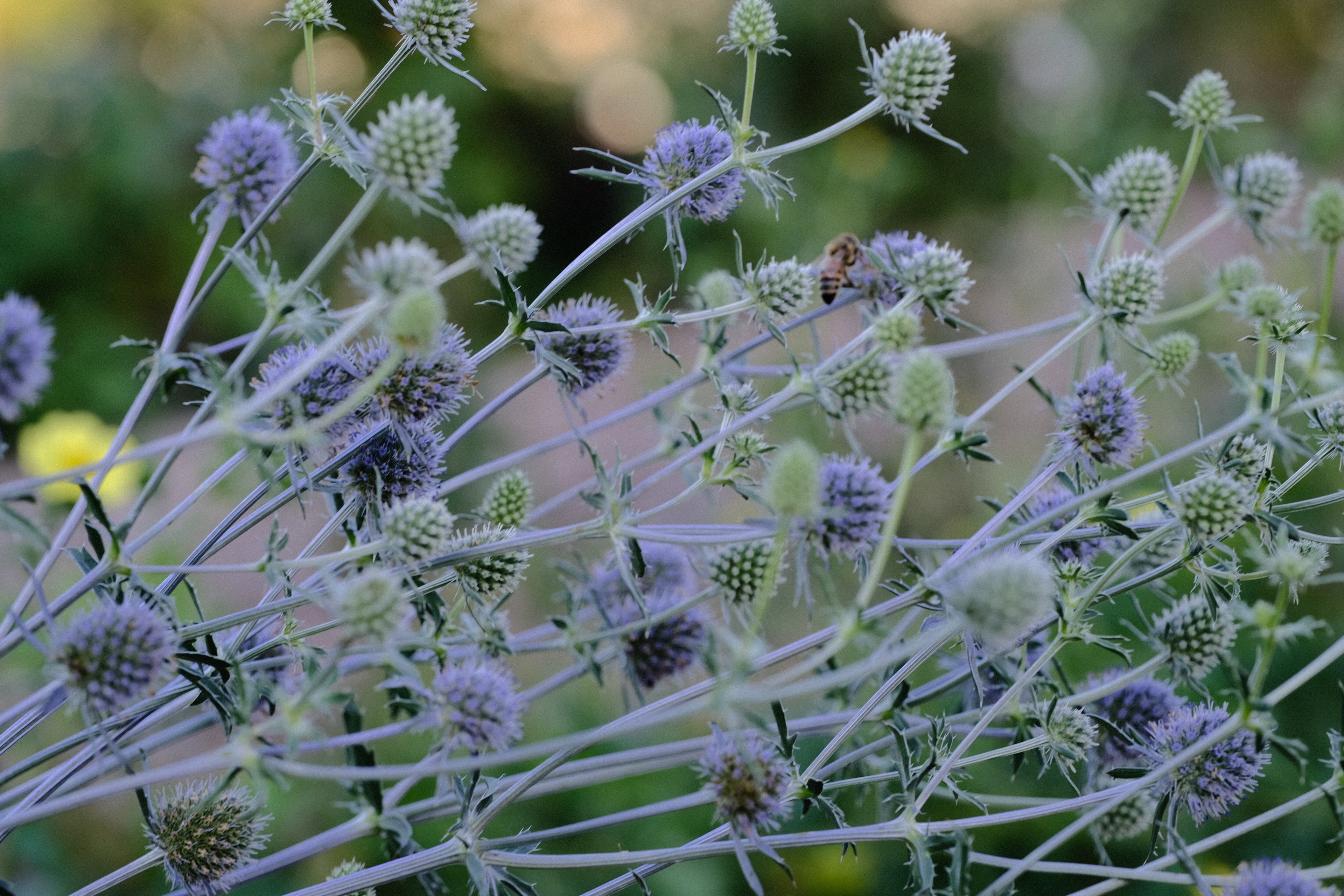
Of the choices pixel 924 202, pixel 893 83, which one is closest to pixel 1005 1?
pixel 924 202

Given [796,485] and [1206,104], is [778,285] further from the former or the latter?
[1206,104]

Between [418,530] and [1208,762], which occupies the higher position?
[418,530]

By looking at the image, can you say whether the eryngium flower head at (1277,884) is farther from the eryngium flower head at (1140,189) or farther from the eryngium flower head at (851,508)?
the eryngium flower head at (1140,189)

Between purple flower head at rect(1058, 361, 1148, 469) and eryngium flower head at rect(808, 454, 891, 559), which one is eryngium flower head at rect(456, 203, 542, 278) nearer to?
eryngium flower head at rect(808, 454, 891, 559)

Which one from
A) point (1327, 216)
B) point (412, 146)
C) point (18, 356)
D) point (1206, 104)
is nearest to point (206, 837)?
point (18, 356)

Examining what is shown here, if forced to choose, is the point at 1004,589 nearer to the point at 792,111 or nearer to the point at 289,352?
the point at 289,352

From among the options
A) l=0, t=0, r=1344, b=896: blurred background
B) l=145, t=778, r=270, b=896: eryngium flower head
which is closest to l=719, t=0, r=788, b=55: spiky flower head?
l=145, t=778, r=270, b=896: eryngium flower head
